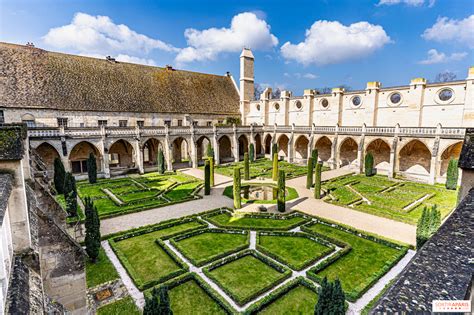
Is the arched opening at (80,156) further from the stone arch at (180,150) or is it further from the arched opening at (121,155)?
the stone arch at (180,150)

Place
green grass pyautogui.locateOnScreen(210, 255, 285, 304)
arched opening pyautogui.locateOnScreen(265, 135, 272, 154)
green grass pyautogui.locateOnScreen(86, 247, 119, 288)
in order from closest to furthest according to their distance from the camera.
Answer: green grass pyautogui.locateOnScreen(210, 255, 285, 304), green grass pyautogui.locateOnScreen(86, 247, 119, 288), arched opening pyautogui.locateOnScreen(265, 135, 272, 154)

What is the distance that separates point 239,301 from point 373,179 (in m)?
25.8

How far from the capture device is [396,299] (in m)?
3.11

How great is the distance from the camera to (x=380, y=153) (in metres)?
34.2

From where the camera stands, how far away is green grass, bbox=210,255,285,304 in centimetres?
1066

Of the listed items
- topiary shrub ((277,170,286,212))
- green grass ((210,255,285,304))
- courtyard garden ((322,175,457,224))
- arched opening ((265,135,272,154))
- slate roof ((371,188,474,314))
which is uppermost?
slate roof ((371,188,474,314))

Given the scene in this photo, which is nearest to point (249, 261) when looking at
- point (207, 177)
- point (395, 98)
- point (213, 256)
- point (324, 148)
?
point (213, 256)

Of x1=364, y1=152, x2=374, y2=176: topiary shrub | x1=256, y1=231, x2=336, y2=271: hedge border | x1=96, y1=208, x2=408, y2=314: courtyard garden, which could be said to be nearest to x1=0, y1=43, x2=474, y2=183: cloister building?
x1=364, y1=152, x2=374, y2=176: topiary shrub

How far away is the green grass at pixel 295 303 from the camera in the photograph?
9.68 metres

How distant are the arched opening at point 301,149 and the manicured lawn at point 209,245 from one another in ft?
97.1

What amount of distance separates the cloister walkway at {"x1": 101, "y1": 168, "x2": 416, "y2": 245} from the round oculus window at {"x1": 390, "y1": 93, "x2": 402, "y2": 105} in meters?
18.5

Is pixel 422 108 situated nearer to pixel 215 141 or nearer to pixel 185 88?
pixel 215 141

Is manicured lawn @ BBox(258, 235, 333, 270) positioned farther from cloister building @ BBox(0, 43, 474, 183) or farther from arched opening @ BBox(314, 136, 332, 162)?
arched opening @ BBox(314, 136, 332, 162)

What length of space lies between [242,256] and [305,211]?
8.27 meters
